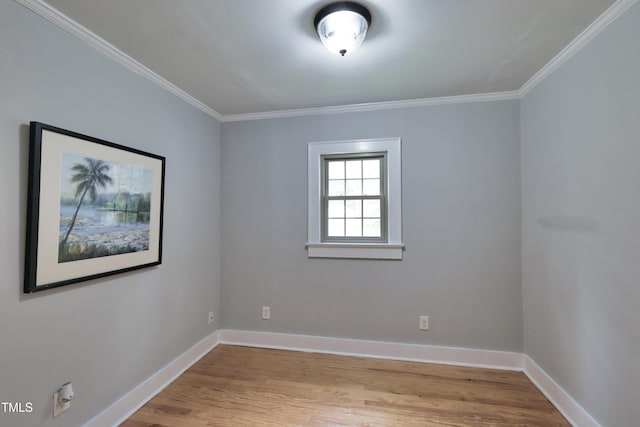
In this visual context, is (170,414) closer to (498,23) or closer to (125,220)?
(125,220)

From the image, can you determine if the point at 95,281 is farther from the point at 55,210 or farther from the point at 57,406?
the point at 57,406

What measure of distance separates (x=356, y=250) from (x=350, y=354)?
1026 millimetres

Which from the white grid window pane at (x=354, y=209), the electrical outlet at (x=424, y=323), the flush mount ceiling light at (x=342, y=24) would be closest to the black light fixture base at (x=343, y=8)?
the flush mount ceiling light at (x=342, y=24)

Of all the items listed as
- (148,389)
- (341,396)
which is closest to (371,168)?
(341,396)

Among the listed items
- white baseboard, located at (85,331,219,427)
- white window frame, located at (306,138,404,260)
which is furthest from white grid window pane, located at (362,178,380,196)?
white baseboard, located at (85,331,219,427)

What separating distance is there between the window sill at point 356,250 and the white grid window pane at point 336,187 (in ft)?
1.75

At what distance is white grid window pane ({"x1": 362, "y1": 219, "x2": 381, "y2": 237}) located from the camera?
9.32ft

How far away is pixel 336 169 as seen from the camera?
9.71 feet

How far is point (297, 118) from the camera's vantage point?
2967mm

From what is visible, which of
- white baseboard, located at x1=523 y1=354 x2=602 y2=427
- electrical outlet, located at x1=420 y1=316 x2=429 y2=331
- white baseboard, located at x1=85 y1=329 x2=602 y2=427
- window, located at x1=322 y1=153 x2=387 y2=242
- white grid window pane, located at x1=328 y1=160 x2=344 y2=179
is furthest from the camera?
white grid window pane, located at x1=328 y1=160 x2=344 y2=179

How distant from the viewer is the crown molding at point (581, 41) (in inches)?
57.7

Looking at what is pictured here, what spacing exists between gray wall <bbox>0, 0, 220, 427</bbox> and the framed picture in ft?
0.20

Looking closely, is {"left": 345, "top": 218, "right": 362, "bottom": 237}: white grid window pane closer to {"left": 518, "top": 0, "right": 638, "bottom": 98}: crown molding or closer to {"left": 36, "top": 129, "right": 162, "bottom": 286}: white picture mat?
{"left": 518, "top": 0, "right": 638, "bottom": 98}: crown molding

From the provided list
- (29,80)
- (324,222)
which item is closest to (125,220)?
(29,80)
